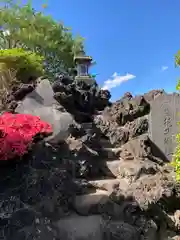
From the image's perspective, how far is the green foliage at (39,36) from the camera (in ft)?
49.3

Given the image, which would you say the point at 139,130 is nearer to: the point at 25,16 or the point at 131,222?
the point at 131,222

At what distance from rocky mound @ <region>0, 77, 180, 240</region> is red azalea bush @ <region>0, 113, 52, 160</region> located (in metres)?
0.20

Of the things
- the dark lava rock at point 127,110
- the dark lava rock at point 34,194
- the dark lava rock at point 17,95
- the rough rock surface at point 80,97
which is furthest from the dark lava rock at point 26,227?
the dark lava rock at point 127,110

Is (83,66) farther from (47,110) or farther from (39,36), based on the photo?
(39,36)

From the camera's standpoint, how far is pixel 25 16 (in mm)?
15562

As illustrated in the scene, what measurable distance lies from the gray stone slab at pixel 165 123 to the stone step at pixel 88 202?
2.16m

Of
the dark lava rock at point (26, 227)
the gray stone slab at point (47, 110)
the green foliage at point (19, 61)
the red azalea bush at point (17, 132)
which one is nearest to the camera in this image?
the dark lava rock at point (26, 227)

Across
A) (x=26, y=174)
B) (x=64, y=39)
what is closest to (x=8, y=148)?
(x=26, y=174)

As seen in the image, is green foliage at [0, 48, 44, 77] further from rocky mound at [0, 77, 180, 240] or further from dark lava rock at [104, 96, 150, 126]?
dark lava rock at [104, 96, 150, 126]

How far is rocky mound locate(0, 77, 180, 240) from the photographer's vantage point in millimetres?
4383

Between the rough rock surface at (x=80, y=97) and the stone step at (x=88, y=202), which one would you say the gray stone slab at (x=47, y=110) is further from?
the stone step at (x=88, y=202)

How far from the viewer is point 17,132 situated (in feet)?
16.5

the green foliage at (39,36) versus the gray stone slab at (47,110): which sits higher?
the green foliage at (39,36)

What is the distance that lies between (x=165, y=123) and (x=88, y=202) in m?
2.64
